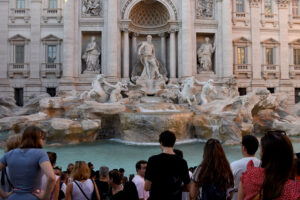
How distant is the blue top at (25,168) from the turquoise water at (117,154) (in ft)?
14.3

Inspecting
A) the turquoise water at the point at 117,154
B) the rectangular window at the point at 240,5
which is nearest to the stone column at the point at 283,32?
the rectangular window at the point at 240,5

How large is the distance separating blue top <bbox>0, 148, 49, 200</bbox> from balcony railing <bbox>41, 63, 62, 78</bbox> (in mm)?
16809

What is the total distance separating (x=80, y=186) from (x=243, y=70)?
19.1 metres

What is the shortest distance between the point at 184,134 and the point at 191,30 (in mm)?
9906

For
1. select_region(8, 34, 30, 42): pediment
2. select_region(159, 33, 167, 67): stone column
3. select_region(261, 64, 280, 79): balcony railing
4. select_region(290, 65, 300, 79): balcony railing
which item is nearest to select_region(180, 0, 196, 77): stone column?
select_region(159, 33, 167, 67): stone column

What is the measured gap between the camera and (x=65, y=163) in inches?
294

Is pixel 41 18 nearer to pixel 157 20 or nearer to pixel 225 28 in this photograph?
pixel 157 20

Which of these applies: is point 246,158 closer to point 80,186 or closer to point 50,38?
point 80,186

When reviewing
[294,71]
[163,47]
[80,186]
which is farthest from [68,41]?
[294,71]

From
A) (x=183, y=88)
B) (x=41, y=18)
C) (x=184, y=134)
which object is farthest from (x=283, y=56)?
(x=41, y=18)

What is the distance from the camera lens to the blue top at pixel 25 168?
225cm

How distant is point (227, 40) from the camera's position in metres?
18.8

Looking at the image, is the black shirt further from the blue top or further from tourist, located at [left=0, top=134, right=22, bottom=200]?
tourist, located at [left=0, top=134, right=22, bottom=200]

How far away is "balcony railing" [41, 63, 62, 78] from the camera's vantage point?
1794 cm
